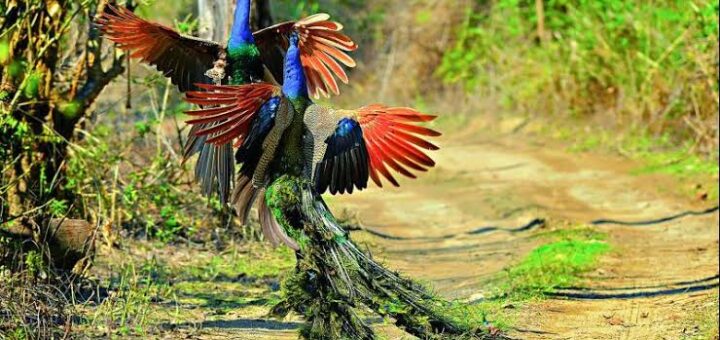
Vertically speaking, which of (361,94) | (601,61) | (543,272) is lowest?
(543,272)

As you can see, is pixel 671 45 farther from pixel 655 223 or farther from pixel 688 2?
pixel 655 223

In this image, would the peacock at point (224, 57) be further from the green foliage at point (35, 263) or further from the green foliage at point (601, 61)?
the green foliage at point (601, 61)

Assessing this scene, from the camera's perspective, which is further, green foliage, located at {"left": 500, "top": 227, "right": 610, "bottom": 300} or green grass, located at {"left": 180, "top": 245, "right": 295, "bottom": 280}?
green grass, located at {"left": 180, "top": 245, "right": 295, "bottom": 280}

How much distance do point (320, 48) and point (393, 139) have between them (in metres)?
1.37

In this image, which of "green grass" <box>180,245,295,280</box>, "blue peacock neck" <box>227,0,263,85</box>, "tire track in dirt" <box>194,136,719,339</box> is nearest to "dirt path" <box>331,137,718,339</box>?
"tire track in dirt" <box>194,136,719,339</box>

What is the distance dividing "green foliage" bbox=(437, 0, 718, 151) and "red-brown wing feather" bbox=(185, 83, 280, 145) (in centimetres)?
780

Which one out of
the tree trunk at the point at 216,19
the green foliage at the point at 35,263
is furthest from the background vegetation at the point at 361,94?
the tree trunk at the point at 216,19

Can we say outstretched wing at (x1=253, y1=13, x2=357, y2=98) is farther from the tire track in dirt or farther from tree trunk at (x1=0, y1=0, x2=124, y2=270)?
the tire track in dirt

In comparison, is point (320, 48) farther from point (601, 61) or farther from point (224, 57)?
point (601, 61)

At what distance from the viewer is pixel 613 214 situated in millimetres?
10602

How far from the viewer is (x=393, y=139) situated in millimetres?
5398

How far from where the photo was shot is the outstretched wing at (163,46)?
6.17 metres

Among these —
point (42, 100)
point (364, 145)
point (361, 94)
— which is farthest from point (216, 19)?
point (361, 94)

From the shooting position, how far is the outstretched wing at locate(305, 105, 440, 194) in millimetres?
5359
